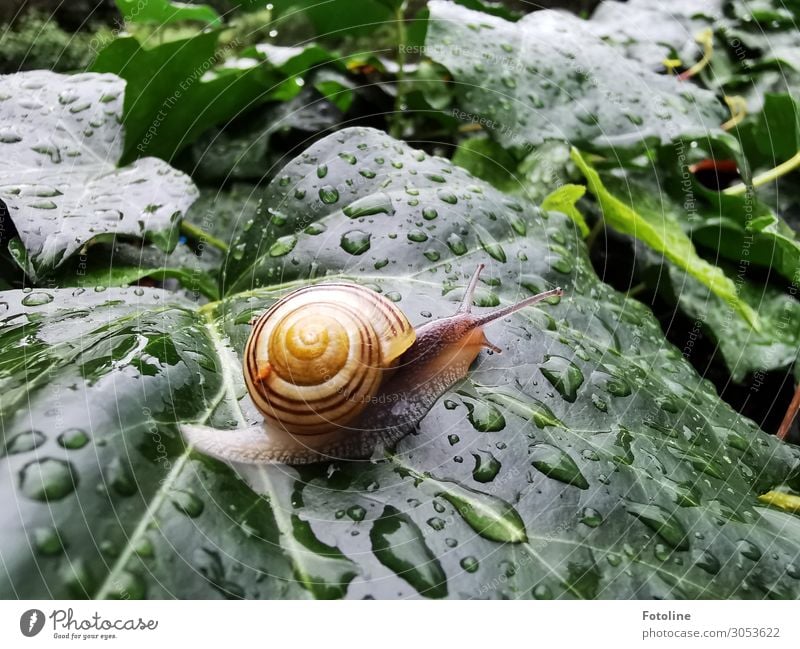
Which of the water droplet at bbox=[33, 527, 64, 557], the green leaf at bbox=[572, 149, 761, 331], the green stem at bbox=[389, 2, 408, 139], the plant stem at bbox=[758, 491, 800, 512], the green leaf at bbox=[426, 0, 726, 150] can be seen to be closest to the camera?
the water droplet at bbox=[33, 527, 64, 557]

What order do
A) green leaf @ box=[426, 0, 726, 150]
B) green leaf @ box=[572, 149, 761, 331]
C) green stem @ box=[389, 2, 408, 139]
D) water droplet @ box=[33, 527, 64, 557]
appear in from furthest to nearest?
green stem @ box=[389, 2, 408, 139] → green leaf @ box=[426, 0, 726, 150] → green leaf @ box=[572, 149, 761, 331] → water droplet @ box=[33, 527, 64, 557]

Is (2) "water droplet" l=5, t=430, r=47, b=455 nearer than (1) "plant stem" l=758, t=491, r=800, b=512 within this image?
Yes

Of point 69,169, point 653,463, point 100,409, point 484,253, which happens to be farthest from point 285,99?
point 653,463

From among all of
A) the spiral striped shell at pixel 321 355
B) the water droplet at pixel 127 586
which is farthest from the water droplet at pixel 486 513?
the water droplet at pixel 127 586

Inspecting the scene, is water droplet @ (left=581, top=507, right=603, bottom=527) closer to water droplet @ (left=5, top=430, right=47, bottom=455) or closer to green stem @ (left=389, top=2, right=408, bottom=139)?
water droplet @ (left=5, top=430, right=47, bottom=455)

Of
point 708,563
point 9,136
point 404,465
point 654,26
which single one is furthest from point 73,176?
point 654,26
